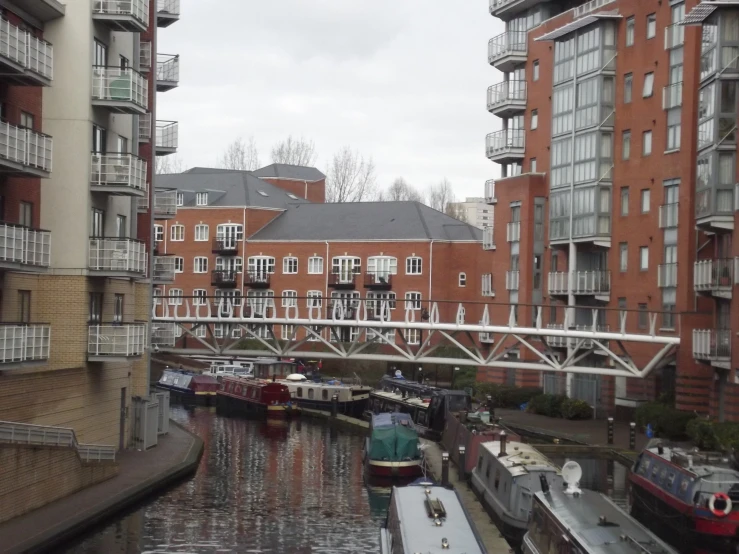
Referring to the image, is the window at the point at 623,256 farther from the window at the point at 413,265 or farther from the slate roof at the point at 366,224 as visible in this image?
the window at the point at 413,265

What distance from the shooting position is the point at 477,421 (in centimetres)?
3975

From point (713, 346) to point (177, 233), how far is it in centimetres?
4979

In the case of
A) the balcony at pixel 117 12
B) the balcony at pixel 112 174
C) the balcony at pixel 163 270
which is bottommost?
the balcony at pixel 163 270

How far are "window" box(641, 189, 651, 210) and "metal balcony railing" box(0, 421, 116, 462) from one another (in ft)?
91.9

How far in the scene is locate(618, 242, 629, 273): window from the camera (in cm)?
5241

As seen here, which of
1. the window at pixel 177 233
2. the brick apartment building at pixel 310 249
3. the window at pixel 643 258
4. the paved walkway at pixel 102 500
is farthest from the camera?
the window at pixel 177 233

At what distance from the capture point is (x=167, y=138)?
47844 millimetres

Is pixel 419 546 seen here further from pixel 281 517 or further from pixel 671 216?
pixel 671 216

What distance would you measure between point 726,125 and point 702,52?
3.53 metres

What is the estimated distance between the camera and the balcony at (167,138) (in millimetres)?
47469

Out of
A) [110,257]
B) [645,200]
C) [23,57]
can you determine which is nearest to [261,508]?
[110,257]

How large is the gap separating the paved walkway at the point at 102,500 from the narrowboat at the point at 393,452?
561 cm

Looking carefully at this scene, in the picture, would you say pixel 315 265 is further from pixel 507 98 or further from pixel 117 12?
pixel 117 12

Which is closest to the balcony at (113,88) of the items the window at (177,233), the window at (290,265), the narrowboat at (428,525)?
the narrowboat at (428,525)
